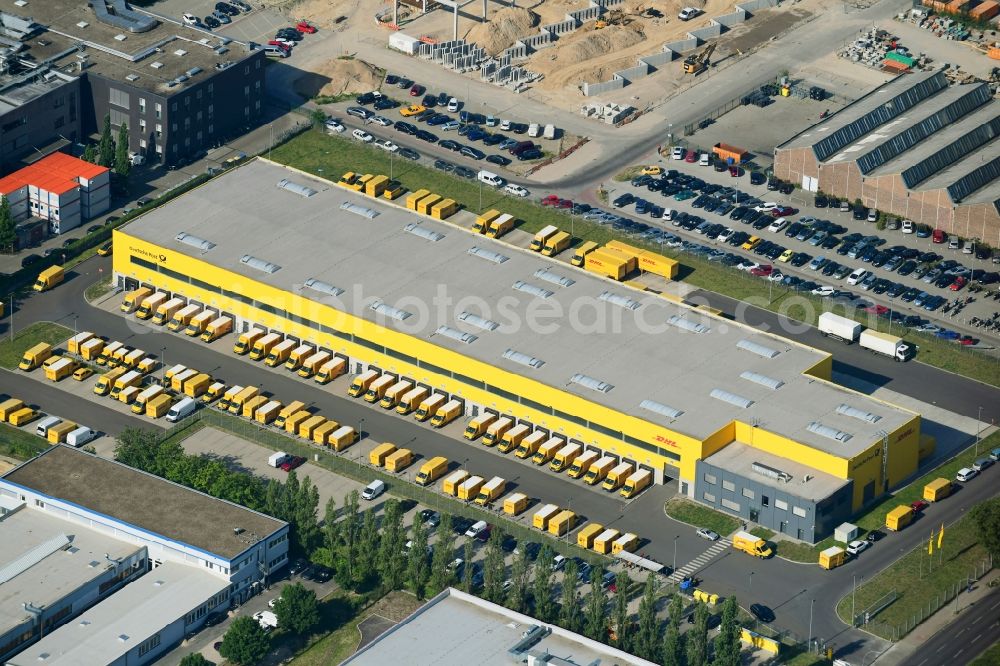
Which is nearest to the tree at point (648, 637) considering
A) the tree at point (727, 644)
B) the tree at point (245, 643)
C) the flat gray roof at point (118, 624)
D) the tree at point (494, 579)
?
the tree at point (727, 644)

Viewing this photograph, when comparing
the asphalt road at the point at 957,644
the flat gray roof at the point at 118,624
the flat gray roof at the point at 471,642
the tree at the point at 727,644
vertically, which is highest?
the tree at the point at 727,644

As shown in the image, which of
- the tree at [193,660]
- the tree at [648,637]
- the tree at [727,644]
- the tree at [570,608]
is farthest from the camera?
the tree at [570,608]

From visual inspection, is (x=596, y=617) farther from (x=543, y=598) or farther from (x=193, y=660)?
(x=193, y=660)

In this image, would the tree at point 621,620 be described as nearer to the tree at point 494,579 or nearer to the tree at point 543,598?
the tree at point 543,598

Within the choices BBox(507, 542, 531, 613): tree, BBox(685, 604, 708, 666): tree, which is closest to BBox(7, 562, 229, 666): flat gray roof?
BBox(507, 542, 531, 613): tree

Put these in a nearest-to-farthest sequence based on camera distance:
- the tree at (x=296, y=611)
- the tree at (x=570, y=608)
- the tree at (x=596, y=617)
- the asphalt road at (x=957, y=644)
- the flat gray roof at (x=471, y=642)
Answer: the flat gray roof at (x=471, y=642) < the tree at (x=596, y=617) < the tree at (x=570, y=608) < the asphalt road at (x=957, y=644) < the tree at (x=296, y=611)

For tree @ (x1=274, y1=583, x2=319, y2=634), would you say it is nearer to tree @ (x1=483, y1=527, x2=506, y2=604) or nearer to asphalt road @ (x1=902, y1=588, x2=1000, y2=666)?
tree @ (x1=483, y1=527, x2=506, y2=604)

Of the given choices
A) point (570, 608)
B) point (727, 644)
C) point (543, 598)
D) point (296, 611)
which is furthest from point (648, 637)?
point (296, 611)
